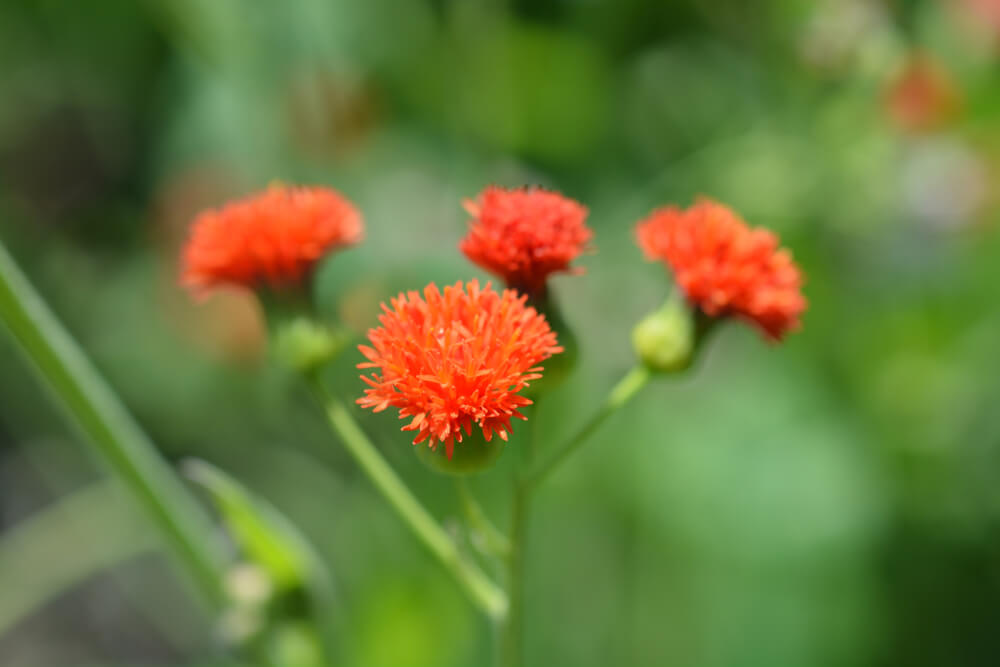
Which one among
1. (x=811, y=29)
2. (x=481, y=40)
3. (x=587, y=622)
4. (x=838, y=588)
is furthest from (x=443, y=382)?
(x=811, y=29)

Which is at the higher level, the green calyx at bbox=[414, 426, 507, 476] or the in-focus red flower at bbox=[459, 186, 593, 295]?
the in-focus red flower at bbox=[459, 186, 593, 295]

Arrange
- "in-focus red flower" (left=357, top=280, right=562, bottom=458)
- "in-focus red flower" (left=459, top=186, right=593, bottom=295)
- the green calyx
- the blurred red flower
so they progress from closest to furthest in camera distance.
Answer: "in-focus red flower" (left=357, top=280, right=562, bottom=458) → the green calyx → "in-focus red flower" (left=459, top=186, right=593, bottom=295) → the blurred red flower

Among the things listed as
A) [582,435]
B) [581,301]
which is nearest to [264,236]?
[582,435]

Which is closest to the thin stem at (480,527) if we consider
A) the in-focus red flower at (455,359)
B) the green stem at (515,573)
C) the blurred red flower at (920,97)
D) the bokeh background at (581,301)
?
the green stem at (515,573)

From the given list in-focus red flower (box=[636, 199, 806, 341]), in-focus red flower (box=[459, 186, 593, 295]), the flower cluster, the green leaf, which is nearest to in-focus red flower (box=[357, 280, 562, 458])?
the flower cluster

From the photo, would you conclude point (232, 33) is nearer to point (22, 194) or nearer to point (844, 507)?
point (22, 194)

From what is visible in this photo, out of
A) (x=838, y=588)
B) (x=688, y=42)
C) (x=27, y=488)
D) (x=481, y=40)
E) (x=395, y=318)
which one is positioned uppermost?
(x=395, y=318)

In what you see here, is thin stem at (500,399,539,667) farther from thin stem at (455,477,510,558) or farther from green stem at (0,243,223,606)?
green stem at (0,243,223,606)
